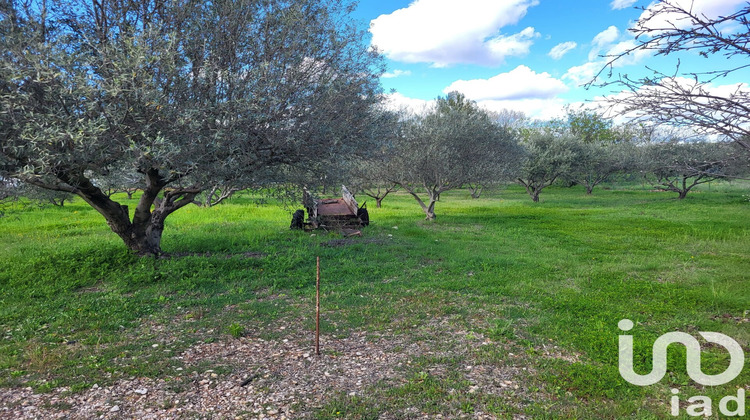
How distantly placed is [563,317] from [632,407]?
9.26 ft

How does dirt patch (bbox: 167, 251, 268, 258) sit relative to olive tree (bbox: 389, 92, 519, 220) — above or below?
below

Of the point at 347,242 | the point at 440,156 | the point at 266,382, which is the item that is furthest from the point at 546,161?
the point at 266,382

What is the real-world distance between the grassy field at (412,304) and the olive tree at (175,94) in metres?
2.44

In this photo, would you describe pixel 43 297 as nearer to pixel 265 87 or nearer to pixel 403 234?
pixel 265 87

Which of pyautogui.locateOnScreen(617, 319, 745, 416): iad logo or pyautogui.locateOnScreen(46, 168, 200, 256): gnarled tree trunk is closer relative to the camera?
pyautogui.locateOnScreen(617, 319, 745, 416): iad logo

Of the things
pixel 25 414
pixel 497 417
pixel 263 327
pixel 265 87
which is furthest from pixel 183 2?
pixel 497 417

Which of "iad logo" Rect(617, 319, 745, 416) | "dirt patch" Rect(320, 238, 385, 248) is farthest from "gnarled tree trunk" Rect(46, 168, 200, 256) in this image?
"iad logo" Rect(617, 319, 745, 416)

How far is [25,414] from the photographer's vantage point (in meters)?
4.46

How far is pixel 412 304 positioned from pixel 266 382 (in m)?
3.76

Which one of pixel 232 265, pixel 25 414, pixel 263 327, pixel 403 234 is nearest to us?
pixel 25 414

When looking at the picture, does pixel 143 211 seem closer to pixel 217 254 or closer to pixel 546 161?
pixel 217 254

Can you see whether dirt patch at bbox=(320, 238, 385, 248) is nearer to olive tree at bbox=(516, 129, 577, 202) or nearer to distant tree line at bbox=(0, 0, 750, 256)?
distant tree line at bbox=(0, 0, 750, 256)

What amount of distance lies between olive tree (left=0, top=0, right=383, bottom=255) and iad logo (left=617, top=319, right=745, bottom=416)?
7.06 m

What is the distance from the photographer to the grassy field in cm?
508
